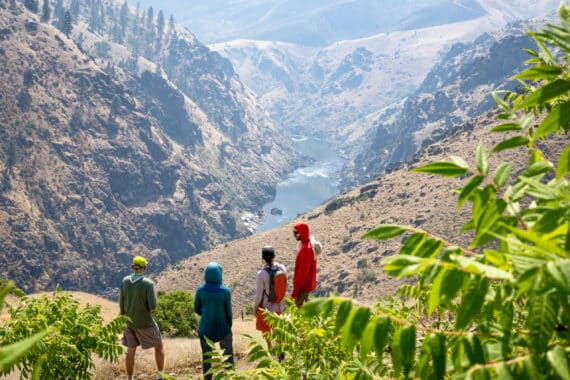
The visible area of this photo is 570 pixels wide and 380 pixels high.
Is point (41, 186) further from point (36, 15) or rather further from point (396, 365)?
point (396, 365)

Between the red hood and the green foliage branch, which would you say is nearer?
the green foliage branch

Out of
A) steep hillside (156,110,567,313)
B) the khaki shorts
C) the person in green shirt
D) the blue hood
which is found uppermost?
the blue hood

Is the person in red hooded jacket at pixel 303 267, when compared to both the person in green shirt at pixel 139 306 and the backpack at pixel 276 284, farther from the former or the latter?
the person in green shirt at pixel 139 306

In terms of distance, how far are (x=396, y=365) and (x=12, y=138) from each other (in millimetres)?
133075

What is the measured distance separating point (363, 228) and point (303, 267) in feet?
232

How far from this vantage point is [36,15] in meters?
153

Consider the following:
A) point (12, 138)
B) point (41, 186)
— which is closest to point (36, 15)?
point (12, 138)

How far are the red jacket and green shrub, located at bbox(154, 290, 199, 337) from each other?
36.2 feet

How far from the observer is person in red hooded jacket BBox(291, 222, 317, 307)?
741 cm

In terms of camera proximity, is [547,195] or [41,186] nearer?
[547,195]

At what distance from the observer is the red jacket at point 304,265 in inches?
292

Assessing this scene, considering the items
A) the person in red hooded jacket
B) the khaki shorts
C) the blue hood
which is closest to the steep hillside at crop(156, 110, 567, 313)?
the person in red hooded jacket

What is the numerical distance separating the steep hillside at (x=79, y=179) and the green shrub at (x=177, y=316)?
292 feet

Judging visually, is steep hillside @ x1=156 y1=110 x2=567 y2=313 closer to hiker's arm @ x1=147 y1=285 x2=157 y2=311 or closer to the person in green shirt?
the person in green shirt
